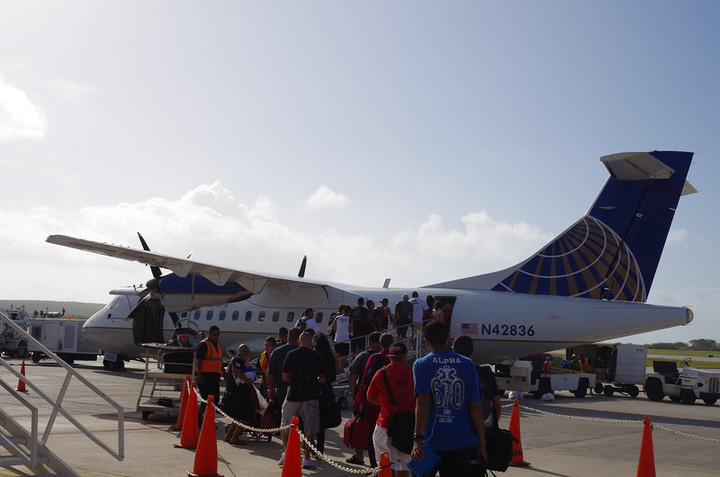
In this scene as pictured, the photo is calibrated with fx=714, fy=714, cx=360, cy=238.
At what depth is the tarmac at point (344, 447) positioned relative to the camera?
346 inches

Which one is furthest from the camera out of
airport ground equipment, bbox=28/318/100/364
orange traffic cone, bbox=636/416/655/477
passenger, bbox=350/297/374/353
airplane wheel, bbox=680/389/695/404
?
airport ground equipment, bbox=28/318/100/364

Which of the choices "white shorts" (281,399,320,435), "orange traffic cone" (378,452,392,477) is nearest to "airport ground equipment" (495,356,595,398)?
"white shorts" (281,399,320,435)

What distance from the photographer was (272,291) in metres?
22.8

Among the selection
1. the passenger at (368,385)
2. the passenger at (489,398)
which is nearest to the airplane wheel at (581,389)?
the passenger at (368,385)

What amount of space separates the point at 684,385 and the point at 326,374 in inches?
676

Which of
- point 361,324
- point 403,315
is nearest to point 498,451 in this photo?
point 361,324

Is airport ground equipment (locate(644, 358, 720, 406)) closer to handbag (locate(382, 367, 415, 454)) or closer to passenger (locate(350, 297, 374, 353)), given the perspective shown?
passenger (locate(350, 297, 374, 353))

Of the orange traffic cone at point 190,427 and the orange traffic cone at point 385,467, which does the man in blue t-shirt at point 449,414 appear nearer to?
the orange traffic cone at point 385,467

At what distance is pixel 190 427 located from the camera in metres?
10.0

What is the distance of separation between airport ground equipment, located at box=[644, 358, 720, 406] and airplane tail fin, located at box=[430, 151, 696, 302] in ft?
19.1

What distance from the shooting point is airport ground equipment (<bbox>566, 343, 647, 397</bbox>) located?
24.5 metres

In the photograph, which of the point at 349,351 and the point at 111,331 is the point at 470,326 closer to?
the point at 349,351

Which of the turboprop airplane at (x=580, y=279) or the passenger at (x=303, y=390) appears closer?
the passenger at (x=303, y=390)

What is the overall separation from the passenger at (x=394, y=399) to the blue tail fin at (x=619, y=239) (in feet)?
42.5
